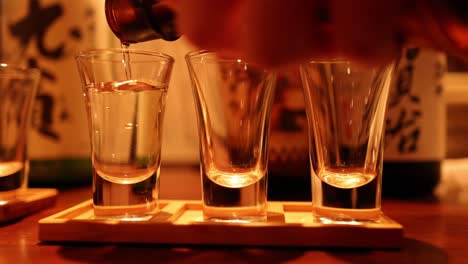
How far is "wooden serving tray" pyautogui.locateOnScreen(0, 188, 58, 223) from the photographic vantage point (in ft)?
1.35

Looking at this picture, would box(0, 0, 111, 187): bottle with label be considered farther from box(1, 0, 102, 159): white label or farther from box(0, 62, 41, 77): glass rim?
box(0, 62, 41, 77): glass rim

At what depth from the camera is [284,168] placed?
545 millimetres

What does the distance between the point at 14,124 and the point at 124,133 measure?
0.13 meters

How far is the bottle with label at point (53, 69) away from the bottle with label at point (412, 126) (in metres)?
0.38

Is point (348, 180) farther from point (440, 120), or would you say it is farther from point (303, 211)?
point (440, 120)

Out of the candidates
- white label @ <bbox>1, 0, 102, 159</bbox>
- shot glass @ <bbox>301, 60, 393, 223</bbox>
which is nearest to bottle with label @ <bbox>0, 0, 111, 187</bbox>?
white label @ <bbox>1, 0, 102, 159</bbox>

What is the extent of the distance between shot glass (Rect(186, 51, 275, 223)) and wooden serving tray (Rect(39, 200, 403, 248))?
0.03 m

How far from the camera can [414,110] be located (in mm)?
555

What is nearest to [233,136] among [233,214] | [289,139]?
[233,214]

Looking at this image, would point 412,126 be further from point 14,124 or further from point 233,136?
point 14,124

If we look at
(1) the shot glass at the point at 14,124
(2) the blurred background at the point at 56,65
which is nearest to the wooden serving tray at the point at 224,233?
(1) the shot glass at the point at 14,124

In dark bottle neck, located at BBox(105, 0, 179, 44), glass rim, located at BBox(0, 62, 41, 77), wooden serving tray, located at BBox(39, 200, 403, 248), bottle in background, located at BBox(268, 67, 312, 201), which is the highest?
dark bottle neck, located at BBox(105, 0, 179, 44)

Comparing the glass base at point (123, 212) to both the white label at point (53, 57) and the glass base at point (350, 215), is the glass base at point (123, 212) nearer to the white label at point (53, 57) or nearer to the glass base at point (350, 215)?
the glass base at point (350, 215)

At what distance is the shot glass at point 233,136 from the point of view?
37 cm
